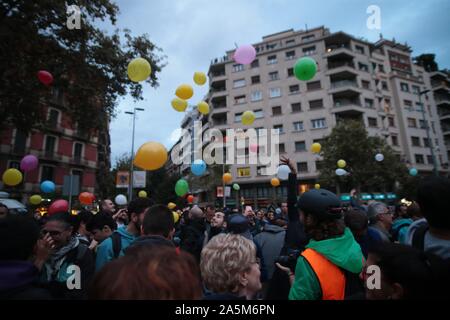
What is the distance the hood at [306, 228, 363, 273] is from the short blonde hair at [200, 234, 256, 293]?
0.44 m

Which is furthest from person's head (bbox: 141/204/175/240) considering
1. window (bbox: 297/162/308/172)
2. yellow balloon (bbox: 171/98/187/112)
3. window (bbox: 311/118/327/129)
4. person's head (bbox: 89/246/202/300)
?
window (bbox: 311/118/327/129)

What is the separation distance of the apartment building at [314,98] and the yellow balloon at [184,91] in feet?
83.8

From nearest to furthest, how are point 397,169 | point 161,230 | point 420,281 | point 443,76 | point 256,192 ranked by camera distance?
point 420,281
point 161,230
point 397,169
point 256,192
point 443,76

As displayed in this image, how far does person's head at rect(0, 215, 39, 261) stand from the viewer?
1502mm

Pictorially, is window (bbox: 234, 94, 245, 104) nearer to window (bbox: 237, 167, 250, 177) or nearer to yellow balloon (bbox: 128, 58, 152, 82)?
window (bbox: 237, 167, 250, 177)

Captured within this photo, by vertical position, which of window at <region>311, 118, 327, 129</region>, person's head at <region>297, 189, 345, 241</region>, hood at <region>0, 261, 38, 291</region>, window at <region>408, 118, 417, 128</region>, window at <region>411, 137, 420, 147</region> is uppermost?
window at <region>408, 118, 417, 128</region>

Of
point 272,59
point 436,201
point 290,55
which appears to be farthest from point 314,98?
point 436,201

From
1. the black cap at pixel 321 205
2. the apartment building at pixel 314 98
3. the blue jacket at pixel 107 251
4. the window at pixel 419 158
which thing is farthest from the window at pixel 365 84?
the blue jacket at pixel 107 251

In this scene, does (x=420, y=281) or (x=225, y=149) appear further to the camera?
(x=225, y=149)

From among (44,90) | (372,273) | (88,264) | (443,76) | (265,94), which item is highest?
(443,76)
